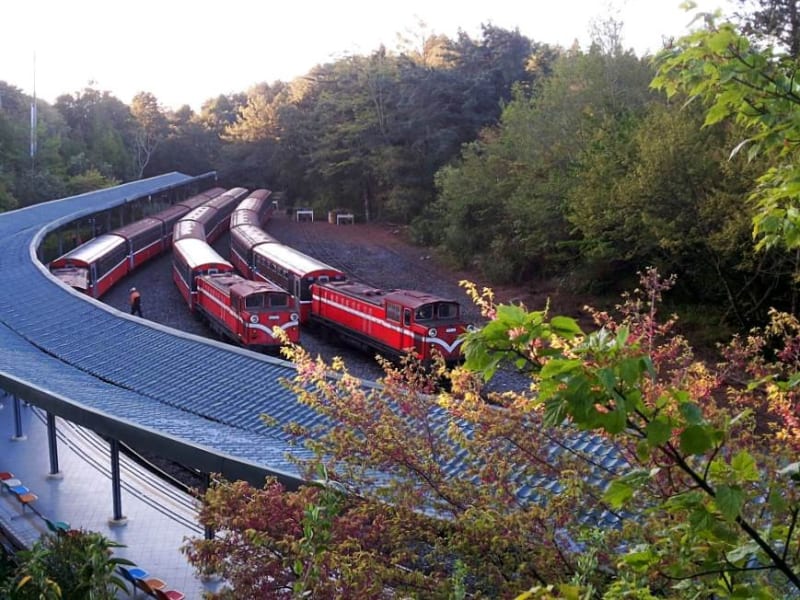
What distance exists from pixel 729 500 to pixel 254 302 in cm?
1556

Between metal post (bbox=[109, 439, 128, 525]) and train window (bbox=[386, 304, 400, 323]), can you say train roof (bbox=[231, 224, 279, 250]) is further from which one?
metal post (bbox=[109, 439, 128, 525])

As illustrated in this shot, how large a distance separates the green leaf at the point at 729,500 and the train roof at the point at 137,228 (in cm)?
2816

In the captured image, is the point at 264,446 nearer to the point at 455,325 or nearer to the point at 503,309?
the point at 503,309

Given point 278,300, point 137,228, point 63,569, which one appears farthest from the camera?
point 137,228

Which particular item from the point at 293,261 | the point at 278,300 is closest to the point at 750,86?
the point at 278,300

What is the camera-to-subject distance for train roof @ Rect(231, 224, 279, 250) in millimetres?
26094

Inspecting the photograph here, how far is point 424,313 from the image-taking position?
16141mm

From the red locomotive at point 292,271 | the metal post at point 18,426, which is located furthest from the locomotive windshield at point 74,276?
the metal post at point 18,426

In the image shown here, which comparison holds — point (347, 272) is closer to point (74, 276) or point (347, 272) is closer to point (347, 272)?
point (347, 272)

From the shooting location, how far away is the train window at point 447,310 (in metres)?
16.3

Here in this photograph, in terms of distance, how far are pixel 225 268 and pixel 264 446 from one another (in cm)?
1534

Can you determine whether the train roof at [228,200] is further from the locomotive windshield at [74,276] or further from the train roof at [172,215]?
the locomotive windshield at [74,276]

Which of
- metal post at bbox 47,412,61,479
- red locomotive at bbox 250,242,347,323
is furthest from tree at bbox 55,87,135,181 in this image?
metal post at bbox 47,412,61,479

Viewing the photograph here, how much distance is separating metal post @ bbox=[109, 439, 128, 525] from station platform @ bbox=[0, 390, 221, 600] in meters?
0.05
